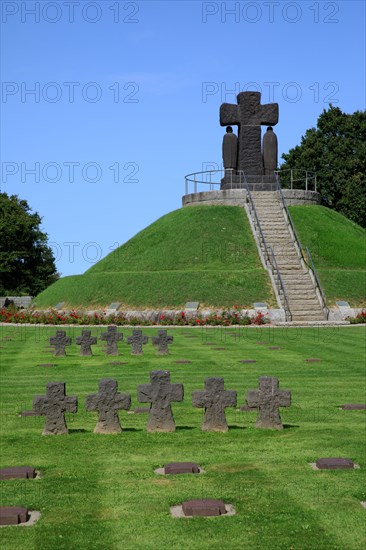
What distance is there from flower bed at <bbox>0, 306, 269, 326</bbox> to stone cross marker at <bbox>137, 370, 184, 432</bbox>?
98.8 ft

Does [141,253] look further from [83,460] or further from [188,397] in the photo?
[83,460]

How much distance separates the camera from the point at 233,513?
9.06m

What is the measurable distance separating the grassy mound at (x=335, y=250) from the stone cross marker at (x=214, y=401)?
114 ft

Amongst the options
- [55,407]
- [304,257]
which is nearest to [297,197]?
[304,257]

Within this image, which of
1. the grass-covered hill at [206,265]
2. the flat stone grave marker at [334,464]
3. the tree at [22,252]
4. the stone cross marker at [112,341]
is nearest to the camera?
the flat stone grave marker at [334,464]

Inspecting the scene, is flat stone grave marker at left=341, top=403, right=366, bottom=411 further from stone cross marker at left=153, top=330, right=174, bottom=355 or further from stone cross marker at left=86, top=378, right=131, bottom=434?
stone cross marker at left=153, top=330, right=174, bottom=355

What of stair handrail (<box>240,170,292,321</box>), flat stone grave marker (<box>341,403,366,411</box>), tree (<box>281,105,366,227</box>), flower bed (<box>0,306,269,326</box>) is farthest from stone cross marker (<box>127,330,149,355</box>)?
tree (<box>281,105,366,227</box>)

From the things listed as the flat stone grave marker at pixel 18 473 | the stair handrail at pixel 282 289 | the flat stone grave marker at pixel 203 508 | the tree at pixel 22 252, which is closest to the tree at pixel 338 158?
the tree at pixel 22 252

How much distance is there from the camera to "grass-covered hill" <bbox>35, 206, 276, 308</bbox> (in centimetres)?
4847

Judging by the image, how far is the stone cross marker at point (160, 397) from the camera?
13.4m

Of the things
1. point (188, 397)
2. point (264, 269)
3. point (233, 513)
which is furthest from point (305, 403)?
point (264, 269)

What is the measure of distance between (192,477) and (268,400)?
3.44 meters

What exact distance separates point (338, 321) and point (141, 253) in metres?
18.5

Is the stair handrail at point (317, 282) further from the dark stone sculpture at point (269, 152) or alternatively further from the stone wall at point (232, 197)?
the dark stone sculpture at point (269, 152)
